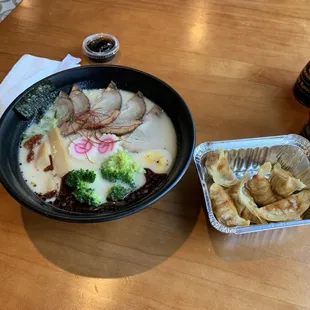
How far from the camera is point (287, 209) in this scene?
0.91 metres

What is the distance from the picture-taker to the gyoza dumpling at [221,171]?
0.99 m

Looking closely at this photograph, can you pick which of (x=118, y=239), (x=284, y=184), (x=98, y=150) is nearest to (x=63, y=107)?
(x=98, y=150)

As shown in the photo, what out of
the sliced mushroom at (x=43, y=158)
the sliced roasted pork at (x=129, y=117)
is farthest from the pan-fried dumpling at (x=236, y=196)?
the sliced mushroom at (x=43, y=158)

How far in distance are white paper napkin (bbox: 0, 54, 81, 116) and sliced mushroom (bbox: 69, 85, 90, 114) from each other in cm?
24

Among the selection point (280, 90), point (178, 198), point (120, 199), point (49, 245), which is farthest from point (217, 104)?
point (49, 245)

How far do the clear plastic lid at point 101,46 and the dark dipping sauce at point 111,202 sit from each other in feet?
2.06

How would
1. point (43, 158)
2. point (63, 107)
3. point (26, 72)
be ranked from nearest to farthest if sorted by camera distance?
point (43, 158), point (63, 107), point (26, 72)

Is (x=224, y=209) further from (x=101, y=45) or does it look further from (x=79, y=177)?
(x=101, y=45)

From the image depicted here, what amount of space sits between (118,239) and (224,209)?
0.29m

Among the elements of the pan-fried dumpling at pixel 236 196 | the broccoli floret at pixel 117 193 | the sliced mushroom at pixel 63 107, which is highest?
the sliced mushroom at pixel 63 107

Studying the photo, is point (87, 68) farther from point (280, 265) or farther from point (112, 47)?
point (280, 265)

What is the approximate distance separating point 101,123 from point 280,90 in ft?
2.24

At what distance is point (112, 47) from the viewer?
4.73ft

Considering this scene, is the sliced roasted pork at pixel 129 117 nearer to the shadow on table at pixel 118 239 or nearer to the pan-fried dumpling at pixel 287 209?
the shadow on table at pixel 118 239
